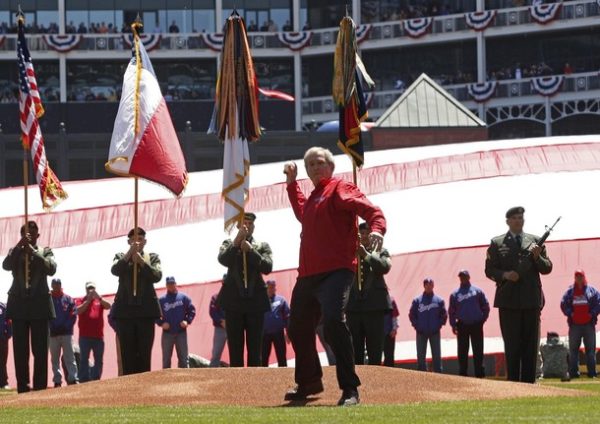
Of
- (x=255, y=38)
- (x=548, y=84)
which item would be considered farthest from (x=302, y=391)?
(x=255, y=38)

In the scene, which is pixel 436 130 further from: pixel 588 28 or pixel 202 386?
pixel 202 386

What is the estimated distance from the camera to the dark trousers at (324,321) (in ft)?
39.5

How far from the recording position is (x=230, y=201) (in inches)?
712

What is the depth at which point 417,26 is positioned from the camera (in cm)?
7219

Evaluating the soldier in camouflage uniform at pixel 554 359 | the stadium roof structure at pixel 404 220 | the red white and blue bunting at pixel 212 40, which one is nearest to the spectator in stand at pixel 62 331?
the stadium roof structure at pixel 404 220

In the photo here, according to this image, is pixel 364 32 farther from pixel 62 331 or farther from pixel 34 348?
pixel 34 348

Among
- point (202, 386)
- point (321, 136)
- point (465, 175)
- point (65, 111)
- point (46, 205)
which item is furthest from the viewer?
point (65, 111)

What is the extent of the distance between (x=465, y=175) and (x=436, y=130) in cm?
1840

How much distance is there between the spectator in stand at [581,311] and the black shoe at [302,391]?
471 inches

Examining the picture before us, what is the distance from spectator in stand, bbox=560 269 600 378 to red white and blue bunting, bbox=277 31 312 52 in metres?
51.0

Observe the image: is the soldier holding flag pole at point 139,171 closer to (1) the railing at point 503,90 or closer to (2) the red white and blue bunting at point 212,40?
(1) the railing at point 503,90

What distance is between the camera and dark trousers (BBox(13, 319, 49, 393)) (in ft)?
57.6

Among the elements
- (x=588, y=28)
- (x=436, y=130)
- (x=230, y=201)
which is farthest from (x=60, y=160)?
(x=230, y=201)

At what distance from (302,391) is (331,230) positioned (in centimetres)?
137
